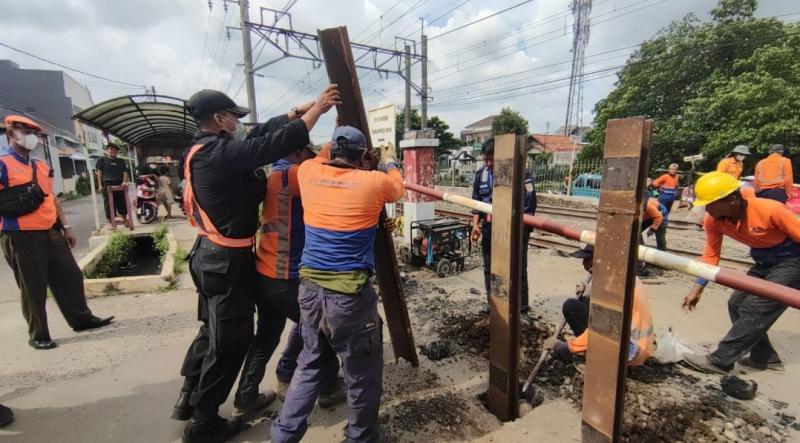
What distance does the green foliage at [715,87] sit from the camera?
14578mm

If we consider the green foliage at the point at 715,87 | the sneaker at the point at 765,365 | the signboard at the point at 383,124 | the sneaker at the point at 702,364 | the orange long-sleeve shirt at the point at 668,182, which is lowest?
the sneaker at the point at 765,365

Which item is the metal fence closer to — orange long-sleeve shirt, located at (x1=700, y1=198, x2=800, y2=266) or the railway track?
the railway track

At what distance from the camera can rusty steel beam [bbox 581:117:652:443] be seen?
154 cm

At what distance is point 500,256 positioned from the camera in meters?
2.24

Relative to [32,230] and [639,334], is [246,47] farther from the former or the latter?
[639,334]

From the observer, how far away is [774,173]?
6.16m

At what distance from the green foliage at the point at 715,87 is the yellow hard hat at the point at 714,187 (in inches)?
543

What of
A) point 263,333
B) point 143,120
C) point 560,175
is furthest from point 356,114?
point 560,175

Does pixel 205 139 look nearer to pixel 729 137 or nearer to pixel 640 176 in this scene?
pixel 640 176

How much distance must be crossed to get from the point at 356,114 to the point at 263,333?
1.60 metres

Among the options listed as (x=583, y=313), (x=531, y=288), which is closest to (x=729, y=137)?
(x=531, y=288)

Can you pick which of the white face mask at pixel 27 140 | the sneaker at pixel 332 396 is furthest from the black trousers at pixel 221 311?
the white face mask at pixel 27 140

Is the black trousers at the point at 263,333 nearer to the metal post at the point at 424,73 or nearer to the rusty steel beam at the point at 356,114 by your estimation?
the rusty steel beam at the point at 356,114

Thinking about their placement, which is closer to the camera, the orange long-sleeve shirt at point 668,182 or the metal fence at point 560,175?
the orange long-sleeve shirt at point 668,182
